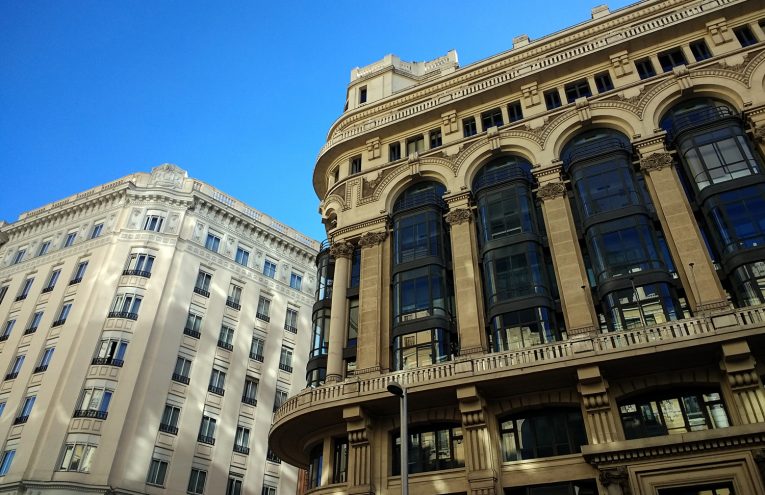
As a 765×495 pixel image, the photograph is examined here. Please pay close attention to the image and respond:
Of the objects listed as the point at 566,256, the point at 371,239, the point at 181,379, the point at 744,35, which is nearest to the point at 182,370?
the point at 181,379

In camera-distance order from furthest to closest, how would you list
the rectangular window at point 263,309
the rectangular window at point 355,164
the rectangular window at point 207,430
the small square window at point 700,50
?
the rectangular window at point 263,309 → the rectangular window at point 207,430 → the rectangular window at point 355,164 → the small square window at point 700,50

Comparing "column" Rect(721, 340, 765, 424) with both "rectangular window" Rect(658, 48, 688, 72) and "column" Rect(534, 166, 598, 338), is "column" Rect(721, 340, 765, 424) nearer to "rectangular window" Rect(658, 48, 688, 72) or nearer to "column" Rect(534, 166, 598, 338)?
"column" Rect(534, 166, 598, 338)

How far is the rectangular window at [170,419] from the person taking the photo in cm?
3978

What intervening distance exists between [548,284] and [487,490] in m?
10.2

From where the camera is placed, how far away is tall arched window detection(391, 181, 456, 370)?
28.0 m

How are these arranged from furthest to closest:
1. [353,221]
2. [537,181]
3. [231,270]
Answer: [231,270]
[353,221]
[537,181]

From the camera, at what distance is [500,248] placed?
28.9 m

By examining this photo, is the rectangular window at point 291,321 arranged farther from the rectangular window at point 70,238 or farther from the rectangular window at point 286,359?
the rectangular window at point 70,238

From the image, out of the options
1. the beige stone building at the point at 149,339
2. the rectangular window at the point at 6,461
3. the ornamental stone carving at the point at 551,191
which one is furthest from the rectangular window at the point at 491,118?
the rectangular window at the point at 6,461

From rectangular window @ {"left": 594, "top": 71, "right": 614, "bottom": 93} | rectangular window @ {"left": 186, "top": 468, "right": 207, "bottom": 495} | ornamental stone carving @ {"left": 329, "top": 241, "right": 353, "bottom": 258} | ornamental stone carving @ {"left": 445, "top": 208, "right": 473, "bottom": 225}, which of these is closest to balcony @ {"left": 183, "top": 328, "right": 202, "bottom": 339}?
rectangular window @ {"left": 186, "top": 468, "right": 207, "bottom": 495}

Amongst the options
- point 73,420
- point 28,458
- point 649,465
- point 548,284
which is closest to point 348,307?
point 548,284

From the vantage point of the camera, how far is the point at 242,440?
144 ft

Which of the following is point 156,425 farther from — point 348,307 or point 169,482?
point 348,307

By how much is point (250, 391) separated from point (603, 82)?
115 feet
